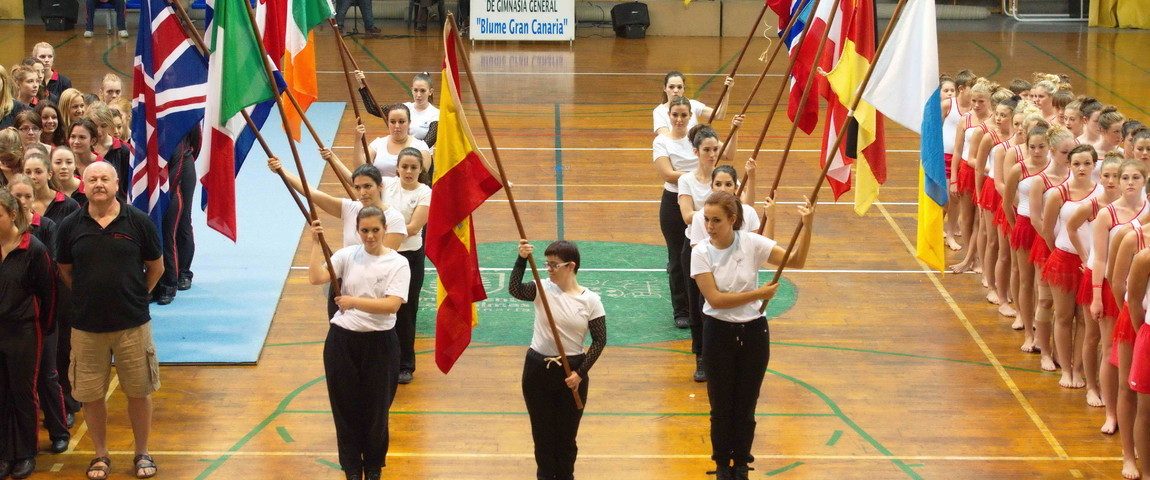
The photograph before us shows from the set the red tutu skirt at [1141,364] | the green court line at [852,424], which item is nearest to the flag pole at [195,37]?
the green court line at [852,424]

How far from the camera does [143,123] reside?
27.7ft

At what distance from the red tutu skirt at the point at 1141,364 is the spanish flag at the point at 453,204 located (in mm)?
3383

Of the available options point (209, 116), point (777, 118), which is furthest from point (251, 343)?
point (777, 118)

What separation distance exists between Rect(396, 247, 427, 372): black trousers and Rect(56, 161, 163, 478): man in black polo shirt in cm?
177

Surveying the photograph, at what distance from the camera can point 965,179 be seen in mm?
11156

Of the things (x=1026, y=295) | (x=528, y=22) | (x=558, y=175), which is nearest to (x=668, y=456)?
(x=1026, y=295)

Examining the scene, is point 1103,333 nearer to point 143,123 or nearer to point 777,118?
point 143,123

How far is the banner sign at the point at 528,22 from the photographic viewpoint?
76.7 ft

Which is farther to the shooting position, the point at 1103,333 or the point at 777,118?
the point at 777,118

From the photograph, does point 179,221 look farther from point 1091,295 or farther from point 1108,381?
point 1108,381

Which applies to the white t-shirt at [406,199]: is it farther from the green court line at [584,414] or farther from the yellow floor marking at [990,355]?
the yellow floor marking at [990,355]

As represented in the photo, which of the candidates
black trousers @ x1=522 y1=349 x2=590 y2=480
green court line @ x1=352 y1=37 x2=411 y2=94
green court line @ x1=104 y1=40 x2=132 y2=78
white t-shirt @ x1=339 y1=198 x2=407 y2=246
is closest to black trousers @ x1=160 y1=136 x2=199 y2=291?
white t-shirt @ x1=339 y1=198 x2=407 y2=246

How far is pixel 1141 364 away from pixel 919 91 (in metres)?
1.89

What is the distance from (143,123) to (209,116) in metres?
1.10
